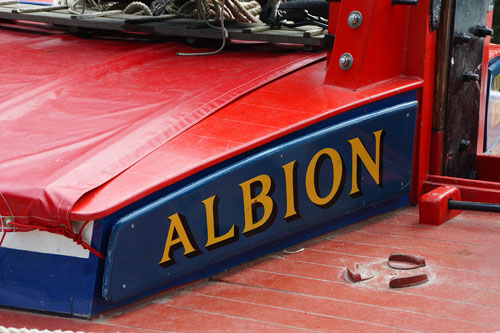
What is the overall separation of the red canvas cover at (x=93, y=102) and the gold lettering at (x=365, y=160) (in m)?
0.37

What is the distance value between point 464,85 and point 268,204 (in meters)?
1.12

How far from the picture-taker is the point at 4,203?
1769mm

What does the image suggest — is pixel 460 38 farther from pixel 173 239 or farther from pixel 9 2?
pixel 9 2

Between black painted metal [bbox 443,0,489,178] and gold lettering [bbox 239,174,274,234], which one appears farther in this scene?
black painted metal [bbox 443,0,489,178]

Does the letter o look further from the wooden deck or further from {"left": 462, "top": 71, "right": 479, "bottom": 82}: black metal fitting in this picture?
{"left": 462, "top": 71, "right": 479, "bottom": 82}: black metal fitting

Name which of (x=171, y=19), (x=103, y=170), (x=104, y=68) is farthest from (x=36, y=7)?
(x=103, y=170)

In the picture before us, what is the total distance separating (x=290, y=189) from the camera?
2.14 meters

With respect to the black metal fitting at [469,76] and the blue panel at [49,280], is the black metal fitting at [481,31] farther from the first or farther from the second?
the blue panel at [49,280]

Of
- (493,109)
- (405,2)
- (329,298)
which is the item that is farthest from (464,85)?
(329,298)

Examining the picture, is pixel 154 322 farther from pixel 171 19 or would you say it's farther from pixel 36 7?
pixel 36 7

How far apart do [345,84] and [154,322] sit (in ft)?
3.49

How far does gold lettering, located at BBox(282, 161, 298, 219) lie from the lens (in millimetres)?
2121

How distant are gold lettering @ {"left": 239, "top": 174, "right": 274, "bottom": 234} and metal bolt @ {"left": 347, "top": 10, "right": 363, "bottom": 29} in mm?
Answer: 688

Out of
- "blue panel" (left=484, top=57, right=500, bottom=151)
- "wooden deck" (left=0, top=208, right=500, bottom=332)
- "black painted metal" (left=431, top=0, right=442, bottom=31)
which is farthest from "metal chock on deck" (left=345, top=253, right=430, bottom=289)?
"blue panel" (left=484, top=57, right=500, bottom=151)
